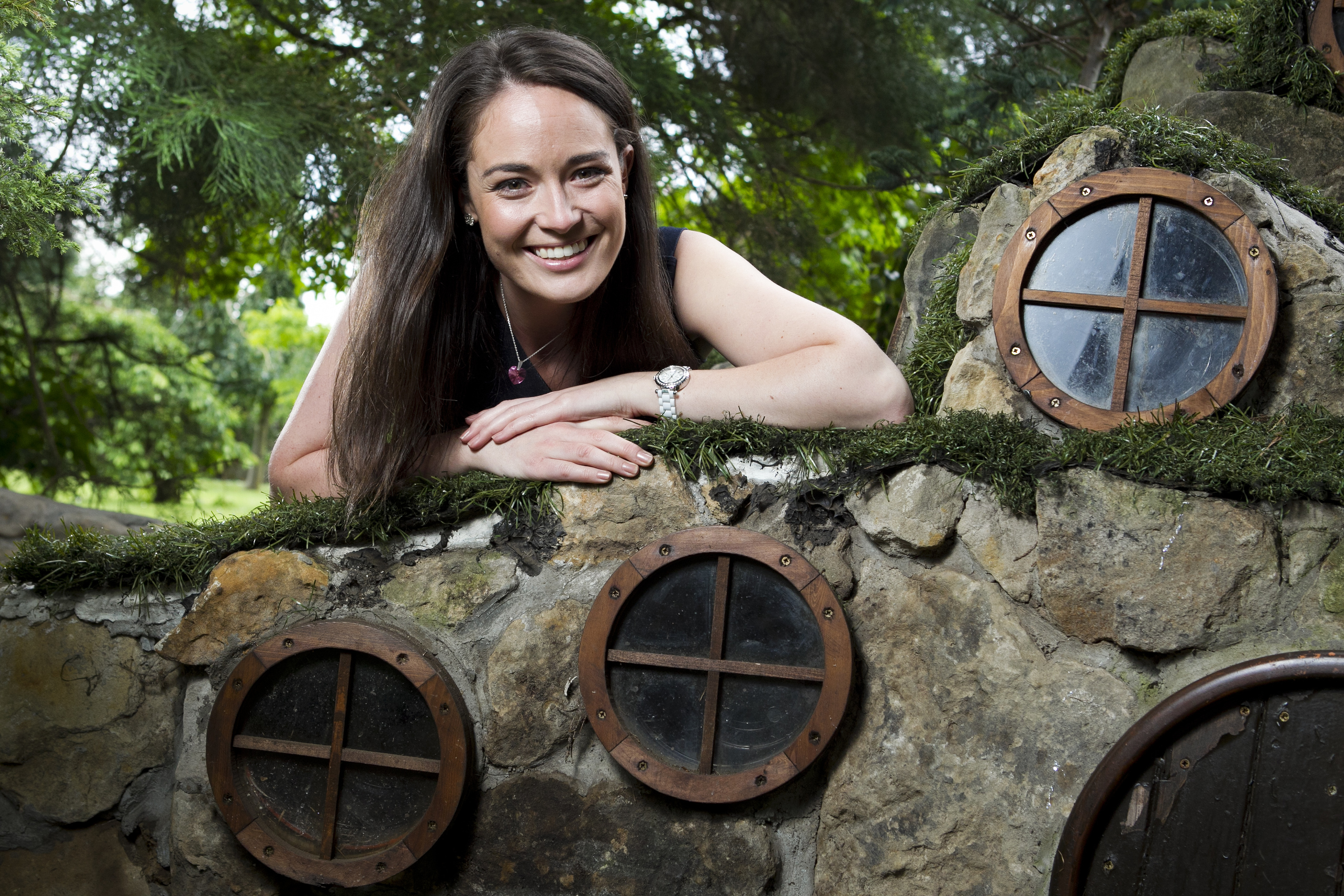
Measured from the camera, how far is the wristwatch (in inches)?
67.7

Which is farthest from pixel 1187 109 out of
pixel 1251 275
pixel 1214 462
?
pixel 1214 462

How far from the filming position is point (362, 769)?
5.24 ft

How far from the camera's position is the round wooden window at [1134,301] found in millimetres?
1516

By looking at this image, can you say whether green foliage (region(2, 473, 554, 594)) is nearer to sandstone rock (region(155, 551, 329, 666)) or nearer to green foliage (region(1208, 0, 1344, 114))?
sandstone rock (region(155, 551, 329, 666))

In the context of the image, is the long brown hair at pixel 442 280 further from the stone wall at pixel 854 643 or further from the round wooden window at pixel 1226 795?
the round wooden window at pixel 1226 795

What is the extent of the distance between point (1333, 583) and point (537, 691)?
117 cm

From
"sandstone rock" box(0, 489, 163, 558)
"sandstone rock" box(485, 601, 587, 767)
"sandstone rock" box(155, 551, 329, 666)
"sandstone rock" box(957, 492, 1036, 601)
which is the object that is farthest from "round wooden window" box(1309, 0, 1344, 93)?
"sandstone rock" box(0, 489, 163, 558)

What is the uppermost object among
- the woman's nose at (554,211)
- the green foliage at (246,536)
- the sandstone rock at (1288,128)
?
the sandstone rock at (1288,128)

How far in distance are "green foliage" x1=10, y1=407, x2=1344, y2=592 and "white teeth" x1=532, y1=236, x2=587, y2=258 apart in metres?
0.35

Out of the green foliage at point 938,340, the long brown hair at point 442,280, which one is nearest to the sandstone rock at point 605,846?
the long brown hair at point 442,280

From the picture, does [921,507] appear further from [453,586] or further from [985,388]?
[453,586]

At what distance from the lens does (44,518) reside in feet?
11.3

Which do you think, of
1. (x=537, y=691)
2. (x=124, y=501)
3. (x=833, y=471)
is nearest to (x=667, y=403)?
(x=833, y=471)

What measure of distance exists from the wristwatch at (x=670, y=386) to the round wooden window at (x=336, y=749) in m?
0.58
